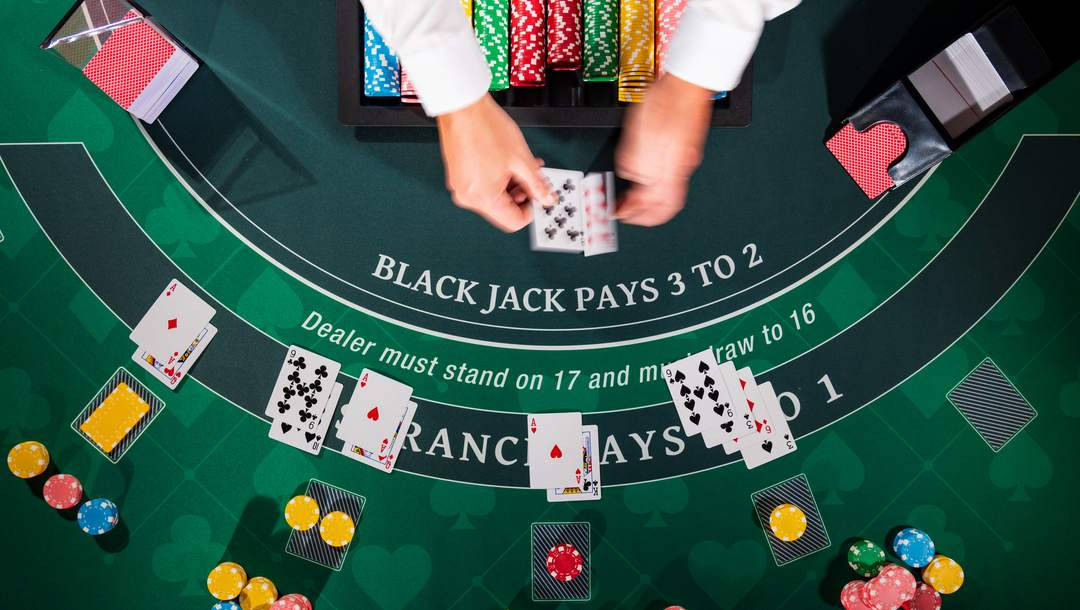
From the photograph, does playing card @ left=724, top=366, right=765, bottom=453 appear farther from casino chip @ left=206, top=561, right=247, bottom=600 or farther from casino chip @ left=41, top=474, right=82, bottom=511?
casino chip @ left=41, top=474, right=82, bottom=511

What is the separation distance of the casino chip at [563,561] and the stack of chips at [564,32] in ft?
5.37

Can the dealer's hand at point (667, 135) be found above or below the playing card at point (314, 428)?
above

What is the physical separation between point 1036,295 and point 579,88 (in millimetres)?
1754

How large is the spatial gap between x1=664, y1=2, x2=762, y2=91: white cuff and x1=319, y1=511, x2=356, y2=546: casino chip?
6.09ft

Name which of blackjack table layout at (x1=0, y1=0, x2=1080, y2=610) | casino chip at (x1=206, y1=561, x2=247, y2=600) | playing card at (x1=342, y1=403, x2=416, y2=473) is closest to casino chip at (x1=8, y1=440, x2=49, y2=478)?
blackjack table layout at (x1=0, y1=0, x2=1080, y2=610)

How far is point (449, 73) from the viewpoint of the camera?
5.48 ft

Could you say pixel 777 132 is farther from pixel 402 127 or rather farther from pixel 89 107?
pixel 89 107

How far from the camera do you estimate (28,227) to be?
273cm

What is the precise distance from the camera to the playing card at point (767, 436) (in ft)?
8.93

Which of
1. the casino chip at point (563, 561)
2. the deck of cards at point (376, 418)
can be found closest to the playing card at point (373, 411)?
the deck of cards at point (376, 418)

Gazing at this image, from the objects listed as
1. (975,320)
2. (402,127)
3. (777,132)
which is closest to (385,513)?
(402,127)

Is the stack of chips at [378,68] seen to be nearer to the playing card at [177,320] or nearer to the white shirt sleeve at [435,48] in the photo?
the white shirt sleeve at [435,48]

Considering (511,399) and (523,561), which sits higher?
(511,399)

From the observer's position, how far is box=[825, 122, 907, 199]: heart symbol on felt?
260cm
